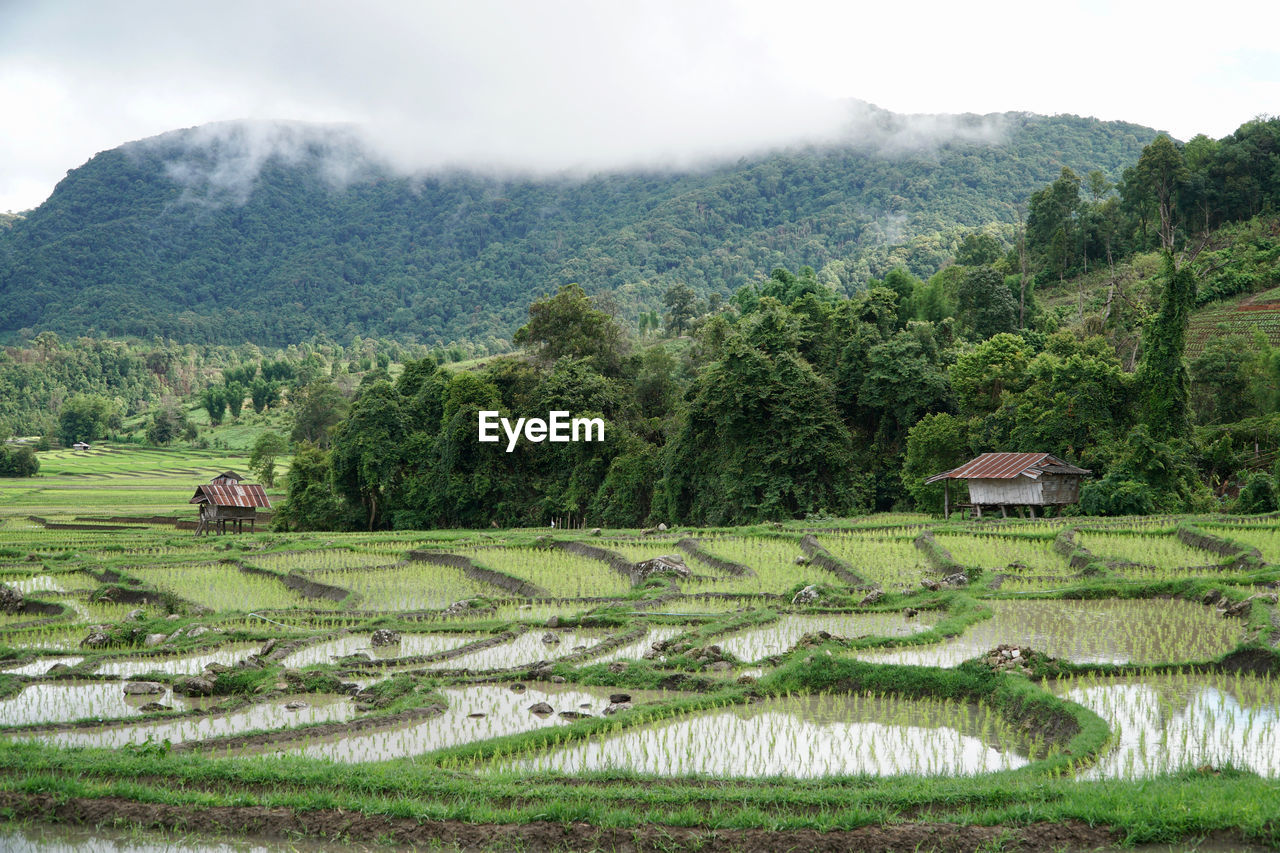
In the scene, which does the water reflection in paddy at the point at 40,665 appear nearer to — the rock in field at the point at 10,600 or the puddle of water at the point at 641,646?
the rock in field at the point at 10,600

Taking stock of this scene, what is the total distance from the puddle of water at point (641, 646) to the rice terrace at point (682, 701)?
0.08 m

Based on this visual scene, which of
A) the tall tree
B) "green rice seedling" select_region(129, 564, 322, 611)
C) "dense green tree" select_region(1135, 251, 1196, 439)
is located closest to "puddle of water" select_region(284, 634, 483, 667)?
"green rice seedling" select_region(129, 564, 322, 611)

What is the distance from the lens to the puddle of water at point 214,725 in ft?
32.3

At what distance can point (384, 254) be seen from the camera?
655ft

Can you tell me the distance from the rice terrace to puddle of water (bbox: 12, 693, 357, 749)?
5 cm

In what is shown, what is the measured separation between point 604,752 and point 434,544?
758 inches

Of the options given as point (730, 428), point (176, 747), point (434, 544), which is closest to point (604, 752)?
point (176, 747)

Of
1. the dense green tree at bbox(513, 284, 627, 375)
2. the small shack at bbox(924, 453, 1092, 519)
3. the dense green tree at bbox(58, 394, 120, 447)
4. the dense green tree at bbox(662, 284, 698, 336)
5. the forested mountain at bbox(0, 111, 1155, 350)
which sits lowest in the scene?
the small shack at bbox(924, 453, 1092, 519)

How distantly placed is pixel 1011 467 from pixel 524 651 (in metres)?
18.3

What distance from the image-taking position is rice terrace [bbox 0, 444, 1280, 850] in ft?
23.6

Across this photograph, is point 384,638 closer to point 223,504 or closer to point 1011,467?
point 1011,467

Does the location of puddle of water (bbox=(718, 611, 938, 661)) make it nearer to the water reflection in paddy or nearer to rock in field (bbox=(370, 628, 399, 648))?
rock in field (bbox=(370, 628, 399, 648))

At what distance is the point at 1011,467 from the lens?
91.4 feet

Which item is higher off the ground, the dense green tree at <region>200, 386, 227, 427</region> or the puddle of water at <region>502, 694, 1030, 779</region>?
the dense green tree at <region>200, 386, 227, 427</region>
